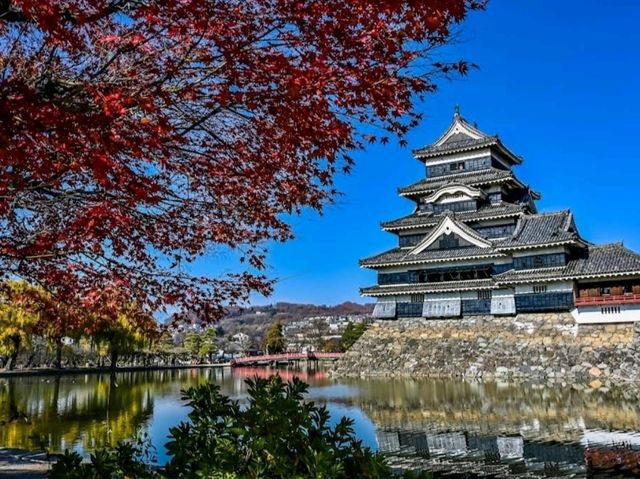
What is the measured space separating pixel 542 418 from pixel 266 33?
13.4m

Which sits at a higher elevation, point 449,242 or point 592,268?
point 449,242

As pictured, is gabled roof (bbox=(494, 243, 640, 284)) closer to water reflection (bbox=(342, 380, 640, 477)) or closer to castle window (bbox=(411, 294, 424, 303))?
castle window (bbox=(411, 294, 424, 303))

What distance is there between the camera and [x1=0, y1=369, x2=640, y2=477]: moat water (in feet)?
32.2

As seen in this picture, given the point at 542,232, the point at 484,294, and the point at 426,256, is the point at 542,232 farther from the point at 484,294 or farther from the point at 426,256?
the point at 426,256

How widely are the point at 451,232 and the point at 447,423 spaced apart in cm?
2027

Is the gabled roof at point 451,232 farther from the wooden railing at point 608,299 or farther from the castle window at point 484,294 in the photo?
the wooden railing at point 608,299

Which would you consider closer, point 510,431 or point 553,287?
point 510,431

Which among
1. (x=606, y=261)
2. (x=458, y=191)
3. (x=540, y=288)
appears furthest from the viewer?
(x=458, y=191)

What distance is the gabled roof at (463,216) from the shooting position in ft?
107

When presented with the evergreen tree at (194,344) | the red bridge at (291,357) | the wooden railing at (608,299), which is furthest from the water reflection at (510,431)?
the evergreen tree at (194,344)

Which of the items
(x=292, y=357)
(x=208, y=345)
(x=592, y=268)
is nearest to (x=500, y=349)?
(x=592, y=268)

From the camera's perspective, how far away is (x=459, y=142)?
37000 millimetres

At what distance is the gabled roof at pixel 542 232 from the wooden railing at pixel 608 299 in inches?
121

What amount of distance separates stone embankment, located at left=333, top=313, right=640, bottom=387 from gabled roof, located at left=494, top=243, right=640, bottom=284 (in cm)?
214
